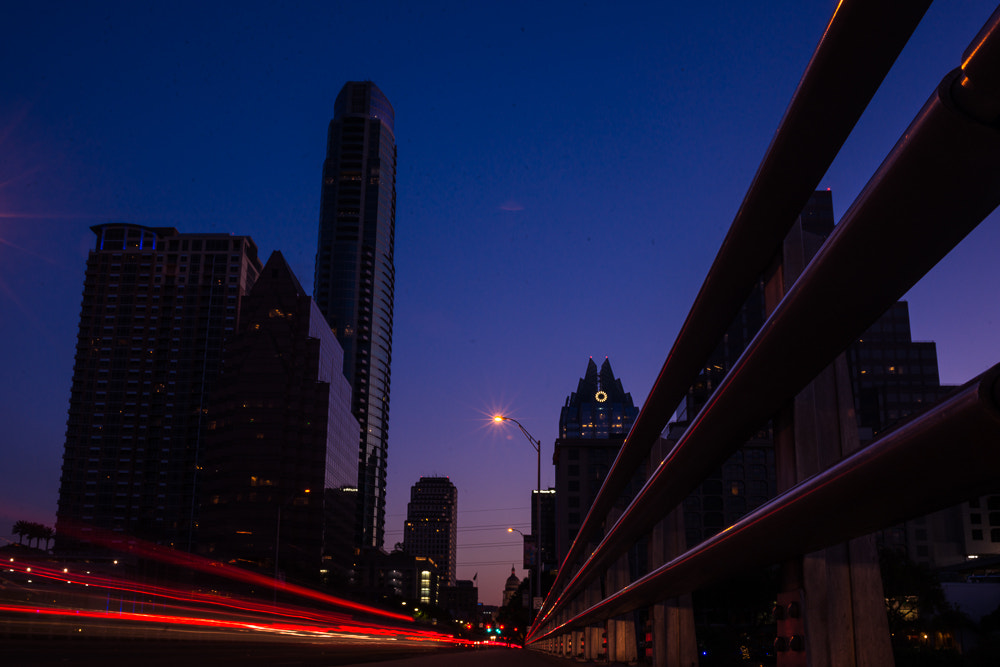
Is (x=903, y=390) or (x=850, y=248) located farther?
(x=903, y=390)

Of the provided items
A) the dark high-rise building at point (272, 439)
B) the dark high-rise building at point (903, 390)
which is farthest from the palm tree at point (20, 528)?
the dark high-rise building at point (903, 390)

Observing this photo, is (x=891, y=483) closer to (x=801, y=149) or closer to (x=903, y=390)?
(x=801, y=149)

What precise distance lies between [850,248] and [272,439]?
15256cm

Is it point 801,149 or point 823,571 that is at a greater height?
point 801,149

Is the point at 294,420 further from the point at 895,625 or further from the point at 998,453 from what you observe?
the point at 998,453

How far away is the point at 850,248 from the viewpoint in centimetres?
269

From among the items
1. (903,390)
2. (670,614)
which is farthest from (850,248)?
(903,390)

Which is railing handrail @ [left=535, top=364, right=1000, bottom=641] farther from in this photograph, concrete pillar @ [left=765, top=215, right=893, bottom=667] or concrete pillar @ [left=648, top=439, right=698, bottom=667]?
concrete pillar @ [left=648, top=439, right=698, bottom=667]

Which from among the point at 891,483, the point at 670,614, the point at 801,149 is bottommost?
the point at 670,614

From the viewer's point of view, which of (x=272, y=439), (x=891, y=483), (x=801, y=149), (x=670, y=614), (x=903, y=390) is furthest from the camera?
(x=272, y=439)

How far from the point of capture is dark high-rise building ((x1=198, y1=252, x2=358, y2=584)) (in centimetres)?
14462

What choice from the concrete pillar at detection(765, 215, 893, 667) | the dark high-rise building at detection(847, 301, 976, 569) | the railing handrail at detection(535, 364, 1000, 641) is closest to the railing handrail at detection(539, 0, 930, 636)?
the concrete pillar at detection(765, 215, 893, 667)

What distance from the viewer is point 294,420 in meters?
152

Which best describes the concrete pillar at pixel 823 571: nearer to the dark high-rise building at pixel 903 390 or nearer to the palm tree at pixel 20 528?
the dark high-rise building at pixel 903 390
